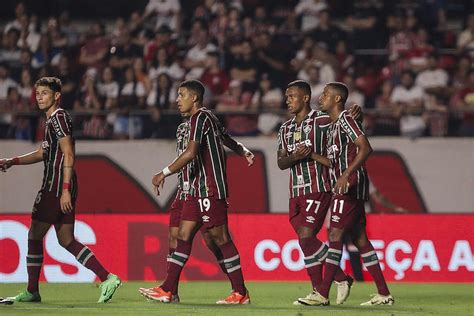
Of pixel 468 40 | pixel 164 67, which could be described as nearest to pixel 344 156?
pixel 164 67

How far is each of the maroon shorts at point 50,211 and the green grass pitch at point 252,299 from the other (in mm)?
819

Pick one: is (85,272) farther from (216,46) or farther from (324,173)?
(216,46)

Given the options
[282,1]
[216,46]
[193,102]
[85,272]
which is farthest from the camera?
[282,1]

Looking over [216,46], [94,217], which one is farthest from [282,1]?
[94,217]

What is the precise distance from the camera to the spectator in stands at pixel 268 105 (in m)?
17.6

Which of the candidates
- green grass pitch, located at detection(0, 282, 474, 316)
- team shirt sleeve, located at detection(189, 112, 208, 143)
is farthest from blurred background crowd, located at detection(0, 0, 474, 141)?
team shirt sleeve, located at detection(189, 112, 208, 143)

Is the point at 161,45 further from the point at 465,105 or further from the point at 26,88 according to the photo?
the point at 465,105

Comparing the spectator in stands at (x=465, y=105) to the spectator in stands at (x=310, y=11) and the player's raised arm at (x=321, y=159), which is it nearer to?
the spectator in stands at (x=310, y=11)

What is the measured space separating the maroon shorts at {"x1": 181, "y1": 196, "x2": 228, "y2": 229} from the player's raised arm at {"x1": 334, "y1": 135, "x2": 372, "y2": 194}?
1.15m

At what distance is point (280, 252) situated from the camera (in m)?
14.7

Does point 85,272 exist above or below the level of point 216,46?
below

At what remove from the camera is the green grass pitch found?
975 cm

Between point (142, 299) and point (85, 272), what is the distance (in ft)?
11.2

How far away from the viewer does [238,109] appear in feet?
58.1
